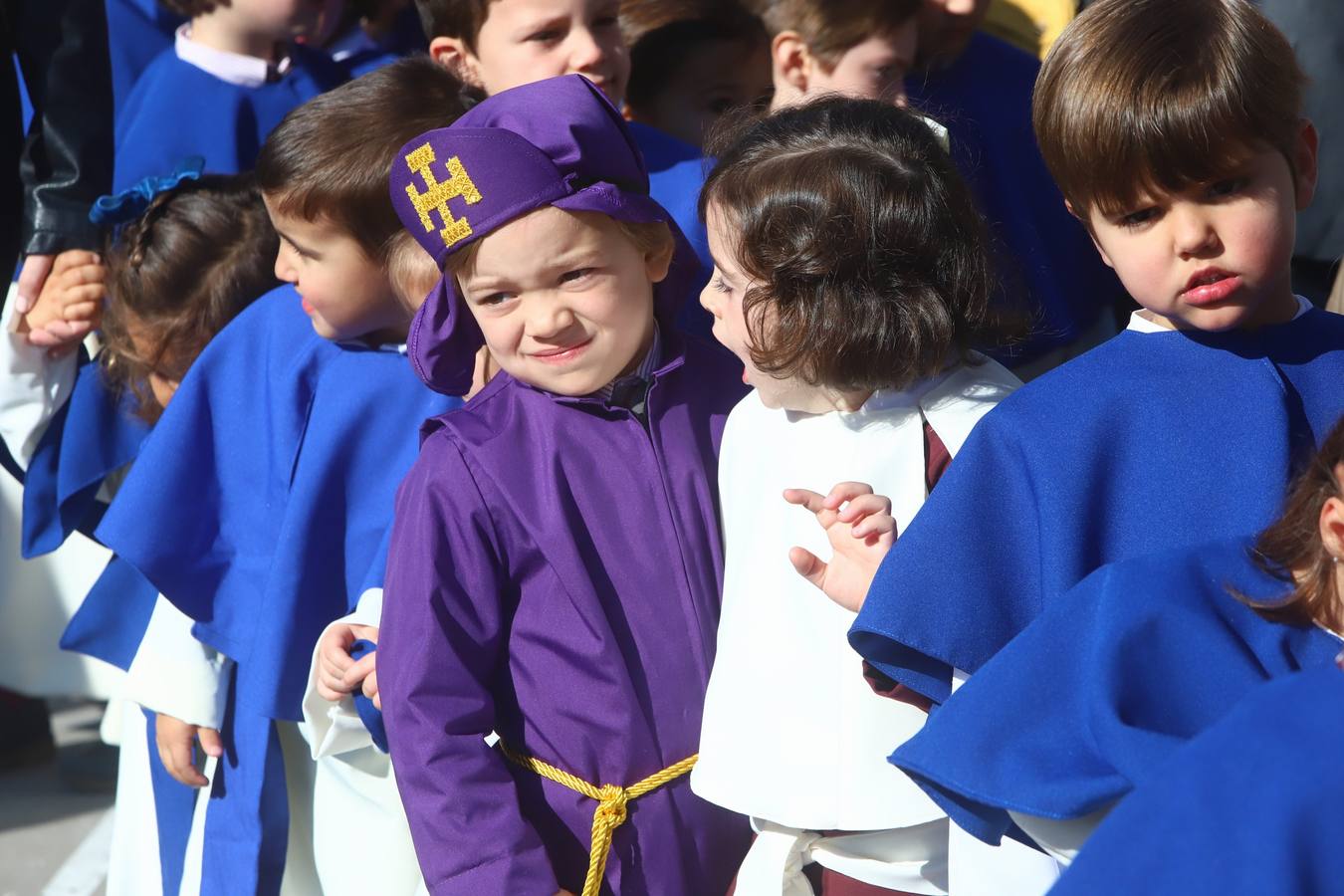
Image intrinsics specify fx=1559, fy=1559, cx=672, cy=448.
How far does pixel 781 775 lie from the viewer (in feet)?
6.68

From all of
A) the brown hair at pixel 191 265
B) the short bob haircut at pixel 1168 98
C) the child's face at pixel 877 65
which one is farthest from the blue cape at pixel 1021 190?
the brown hair at pixel 191 265

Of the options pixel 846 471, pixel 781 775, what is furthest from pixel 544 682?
pixel 846 471

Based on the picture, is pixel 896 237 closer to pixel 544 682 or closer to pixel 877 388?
pixel 877 388

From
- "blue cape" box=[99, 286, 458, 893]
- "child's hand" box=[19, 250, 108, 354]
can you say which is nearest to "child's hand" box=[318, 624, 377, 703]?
"blue cape" box=[99, 286, 458, 893]

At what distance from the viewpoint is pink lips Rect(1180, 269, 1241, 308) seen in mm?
1750

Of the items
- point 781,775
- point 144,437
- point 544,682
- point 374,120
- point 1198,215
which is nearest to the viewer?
point 1198,215

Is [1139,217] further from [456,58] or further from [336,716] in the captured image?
[456,58]

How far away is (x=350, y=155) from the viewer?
8.71ft

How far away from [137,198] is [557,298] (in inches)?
57.9

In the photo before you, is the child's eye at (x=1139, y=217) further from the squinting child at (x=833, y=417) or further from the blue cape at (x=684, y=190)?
the blue cape at (x=684, y=190)

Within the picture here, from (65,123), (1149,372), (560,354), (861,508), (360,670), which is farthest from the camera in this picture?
(65,123)

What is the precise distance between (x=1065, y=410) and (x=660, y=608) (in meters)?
0.68

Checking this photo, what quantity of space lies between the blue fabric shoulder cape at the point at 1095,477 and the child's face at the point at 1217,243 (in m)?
0.08

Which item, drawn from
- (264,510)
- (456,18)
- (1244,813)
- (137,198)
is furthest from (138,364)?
(1244,813)
